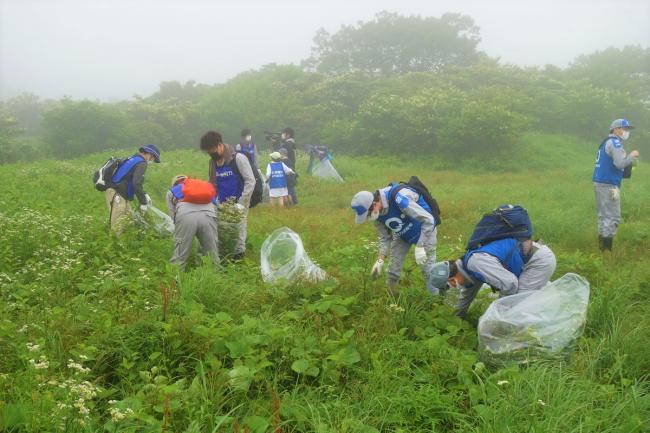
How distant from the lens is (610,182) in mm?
6633

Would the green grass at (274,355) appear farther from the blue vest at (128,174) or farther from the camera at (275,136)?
the camera at (275,136)

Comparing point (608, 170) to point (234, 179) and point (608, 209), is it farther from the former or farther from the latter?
point (234, 179)

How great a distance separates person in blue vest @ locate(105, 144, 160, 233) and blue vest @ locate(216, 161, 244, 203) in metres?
1.04

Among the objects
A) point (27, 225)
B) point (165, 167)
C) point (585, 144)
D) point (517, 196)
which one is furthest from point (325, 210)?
point (585, 144)

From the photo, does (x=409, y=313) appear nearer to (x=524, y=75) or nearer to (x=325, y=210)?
(x=325, y=210)

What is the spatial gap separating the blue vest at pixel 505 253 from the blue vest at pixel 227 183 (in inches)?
116

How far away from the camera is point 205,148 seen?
536 cm

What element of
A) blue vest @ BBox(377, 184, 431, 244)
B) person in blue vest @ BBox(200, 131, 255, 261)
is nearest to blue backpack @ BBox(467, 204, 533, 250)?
blue vest @ BBox(377, 184, 431, 244)

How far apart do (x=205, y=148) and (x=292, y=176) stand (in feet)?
15.6

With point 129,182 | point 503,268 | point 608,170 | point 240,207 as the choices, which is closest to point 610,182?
point 608,170

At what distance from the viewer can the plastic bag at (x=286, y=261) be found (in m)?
4.47

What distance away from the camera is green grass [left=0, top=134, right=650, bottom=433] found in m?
2.50

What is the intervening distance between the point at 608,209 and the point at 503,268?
4.06 m

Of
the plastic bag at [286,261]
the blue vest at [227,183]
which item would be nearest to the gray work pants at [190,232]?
the plastic bag at [286,261]
